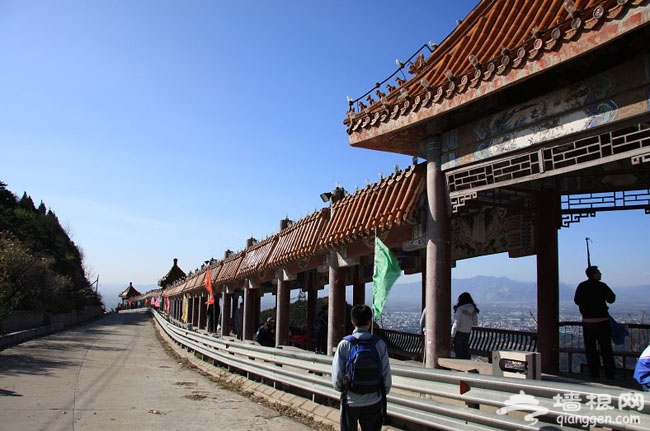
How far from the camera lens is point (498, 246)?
1019 cm

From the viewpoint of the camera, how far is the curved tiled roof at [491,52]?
5.40 meters

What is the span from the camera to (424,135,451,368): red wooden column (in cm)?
789

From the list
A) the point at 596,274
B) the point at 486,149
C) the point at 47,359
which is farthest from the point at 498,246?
the point at 47,359

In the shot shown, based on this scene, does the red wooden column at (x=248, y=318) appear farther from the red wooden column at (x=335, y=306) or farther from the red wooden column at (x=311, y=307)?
the red wooden column at (x=335, y=306)

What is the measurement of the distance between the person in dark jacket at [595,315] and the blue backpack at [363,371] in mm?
4245

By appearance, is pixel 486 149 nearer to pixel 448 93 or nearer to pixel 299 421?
pixel 448 93

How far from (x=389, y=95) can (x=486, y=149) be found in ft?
7.32

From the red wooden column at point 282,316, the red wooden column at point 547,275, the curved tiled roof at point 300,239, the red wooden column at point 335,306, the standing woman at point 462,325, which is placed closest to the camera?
the standing woman at point 462,325

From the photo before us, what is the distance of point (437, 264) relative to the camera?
7.99 m

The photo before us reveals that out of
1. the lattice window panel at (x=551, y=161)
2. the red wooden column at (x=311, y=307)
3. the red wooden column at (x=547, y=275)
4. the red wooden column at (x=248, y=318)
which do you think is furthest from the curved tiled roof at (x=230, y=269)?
the lattice window panel at (x=551, y=161)

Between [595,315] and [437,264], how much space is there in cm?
239

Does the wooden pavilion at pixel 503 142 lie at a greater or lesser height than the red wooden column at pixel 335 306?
greater

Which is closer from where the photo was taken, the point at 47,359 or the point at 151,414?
the point at 151,414

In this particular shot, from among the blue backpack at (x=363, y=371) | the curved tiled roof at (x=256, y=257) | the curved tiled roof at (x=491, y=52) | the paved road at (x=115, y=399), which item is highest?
the curved tiled roof at (x=491, y=52)
